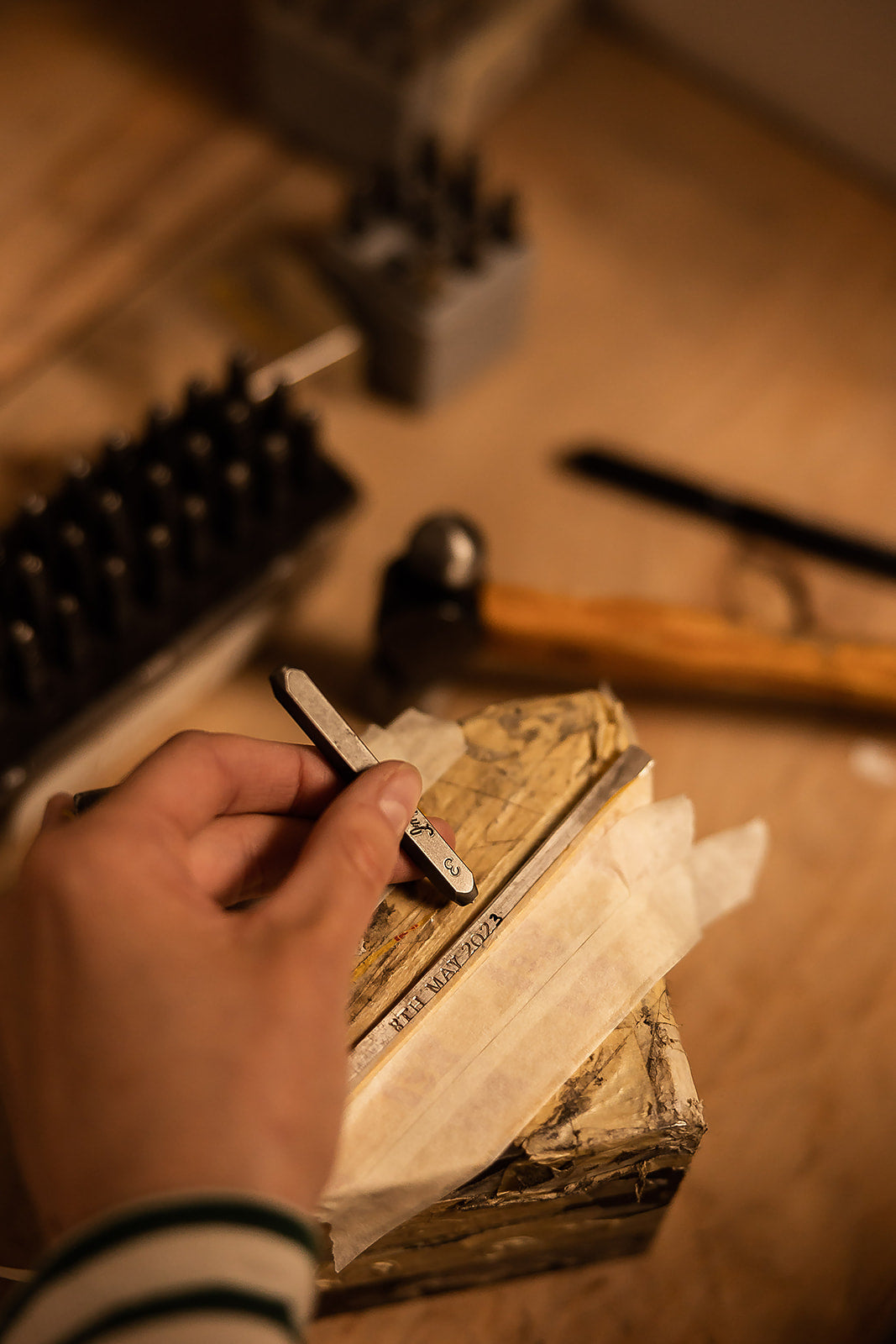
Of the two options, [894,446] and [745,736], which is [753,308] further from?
[745,736]

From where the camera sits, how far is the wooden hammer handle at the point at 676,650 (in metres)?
0.50

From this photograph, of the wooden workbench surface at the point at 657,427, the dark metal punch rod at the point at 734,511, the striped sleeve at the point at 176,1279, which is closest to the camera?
the striped sleeve at the point at 176,1279

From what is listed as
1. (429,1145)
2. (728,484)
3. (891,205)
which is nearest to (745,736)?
(728,484)

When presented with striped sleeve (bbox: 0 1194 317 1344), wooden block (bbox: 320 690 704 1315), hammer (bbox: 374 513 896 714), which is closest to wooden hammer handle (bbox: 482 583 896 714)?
hammer (bbox: 374 513 896 714)

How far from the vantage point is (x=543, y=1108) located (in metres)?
0.32

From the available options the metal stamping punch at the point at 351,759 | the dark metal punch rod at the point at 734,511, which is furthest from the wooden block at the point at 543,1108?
the dark metal punch rod at the point at 734,511

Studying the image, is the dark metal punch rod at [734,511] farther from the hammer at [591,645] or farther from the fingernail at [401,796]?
the fingernail at [401,796]

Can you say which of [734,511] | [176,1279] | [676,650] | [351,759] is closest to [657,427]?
[734,511]

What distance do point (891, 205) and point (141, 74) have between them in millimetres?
507

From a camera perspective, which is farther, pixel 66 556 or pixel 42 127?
pixel 42 127

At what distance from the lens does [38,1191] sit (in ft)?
0.97

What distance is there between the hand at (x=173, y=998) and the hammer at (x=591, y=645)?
15 centimetres

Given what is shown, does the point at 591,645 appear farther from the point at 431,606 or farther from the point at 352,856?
the point at 352,856

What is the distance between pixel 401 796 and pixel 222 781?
6 cm
